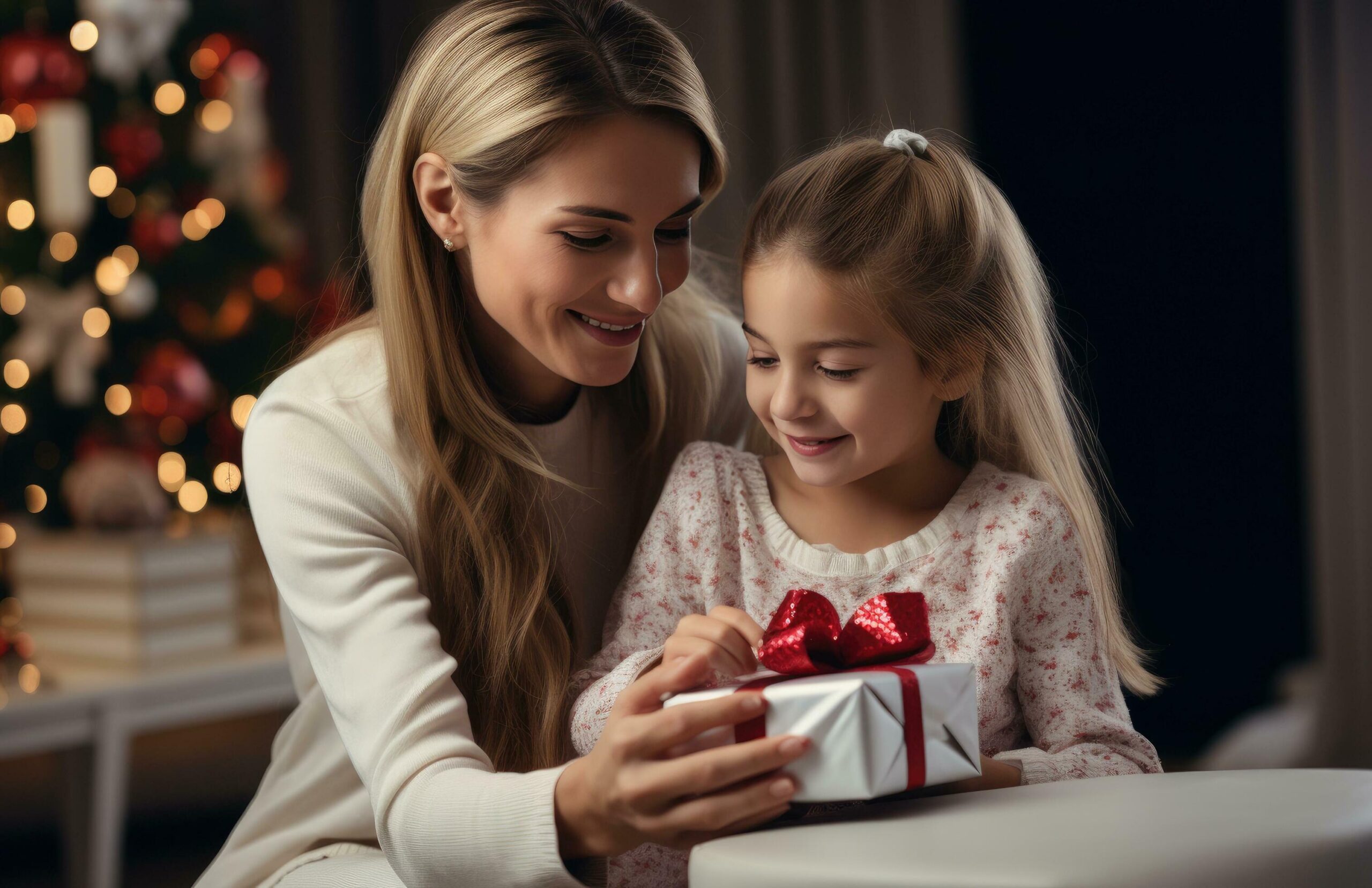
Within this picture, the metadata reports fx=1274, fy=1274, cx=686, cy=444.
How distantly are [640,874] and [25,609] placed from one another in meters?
2.06

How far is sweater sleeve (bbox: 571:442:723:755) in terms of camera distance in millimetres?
1180

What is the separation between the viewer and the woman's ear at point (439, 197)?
1.21 metres

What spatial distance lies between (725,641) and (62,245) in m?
2.47

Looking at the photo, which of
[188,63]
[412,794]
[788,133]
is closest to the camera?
[412,794]

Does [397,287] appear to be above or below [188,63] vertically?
below

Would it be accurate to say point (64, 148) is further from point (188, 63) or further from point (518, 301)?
point (518, 301)

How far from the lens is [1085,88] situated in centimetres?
321

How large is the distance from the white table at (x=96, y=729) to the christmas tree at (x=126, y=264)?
0.33 meters

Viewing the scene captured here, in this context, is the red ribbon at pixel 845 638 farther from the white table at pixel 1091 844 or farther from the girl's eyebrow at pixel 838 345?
the girl's eyebrow at pixel 838 345

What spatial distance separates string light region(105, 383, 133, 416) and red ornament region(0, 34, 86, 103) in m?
0.65

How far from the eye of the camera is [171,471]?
2939 mm

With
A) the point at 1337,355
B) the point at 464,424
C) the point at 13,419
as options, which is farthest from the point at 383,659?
the point at 1337,355

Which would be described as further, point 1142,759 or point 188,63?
point 188,63

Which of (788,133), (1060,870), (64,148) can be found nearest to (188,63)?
(64,148)
